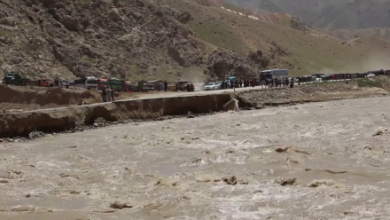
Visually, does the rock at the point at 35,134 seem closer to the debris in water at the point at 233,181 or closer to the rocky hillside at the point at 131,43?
the debris in water at the point at 233,181

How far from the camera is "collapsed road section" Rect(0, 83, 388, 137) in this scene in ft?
97.7

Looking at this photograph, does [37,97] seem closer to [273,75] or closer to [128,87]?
[128,87]

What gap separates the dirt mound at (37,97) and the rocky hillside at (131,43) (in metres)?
17.4

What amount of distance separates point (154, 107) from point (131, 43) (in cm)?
4277

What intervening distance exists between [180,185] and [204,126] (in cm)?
1717

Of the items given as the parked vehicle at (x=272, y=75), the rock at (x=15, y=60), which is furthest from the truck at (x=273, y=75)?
the rock at (x=15, y=60)

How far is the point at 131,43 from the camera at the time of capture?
8038 cm

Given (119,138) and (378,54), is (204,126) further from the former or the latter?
(378,54)

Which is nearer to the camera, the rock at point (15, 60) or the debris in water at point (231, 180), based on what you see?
the debris in water at point (231, 180)

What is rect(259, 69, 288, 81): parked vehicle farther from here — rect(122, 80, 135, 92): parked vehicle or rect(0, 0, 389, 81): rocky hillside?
rect(122, 80, 135, 92): parked vehicle

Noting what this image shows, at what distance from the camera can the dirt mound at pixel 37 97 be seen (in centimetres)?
4131

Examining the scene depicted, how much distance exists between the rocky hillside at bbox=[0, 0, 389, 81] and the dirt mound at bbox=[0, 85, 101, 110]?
684 inches

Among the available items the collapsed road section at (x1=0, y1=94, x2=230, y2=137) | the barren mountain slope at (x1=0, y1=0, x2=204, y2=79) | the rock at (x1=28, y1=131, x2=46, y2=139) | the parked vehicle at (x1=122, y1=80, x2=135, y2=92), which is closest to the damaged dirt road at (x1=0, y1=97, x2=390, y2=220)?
the rock at (x1=28, y1=131, x2=46, y2=139)

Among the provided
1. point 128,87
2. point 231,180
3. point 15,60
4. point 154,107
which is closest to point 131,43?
point 15,60
